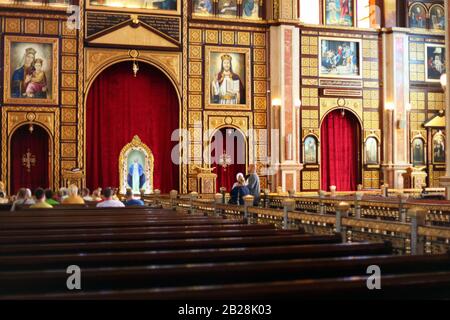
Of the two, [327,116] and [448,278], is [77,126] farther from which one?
[448,278]

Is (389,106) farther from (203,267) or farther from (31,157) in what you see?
(203,267)

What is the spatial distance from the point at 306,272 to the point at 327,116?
21767 millimetres

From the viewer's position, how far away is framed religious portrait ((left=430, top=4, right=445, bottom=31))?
2666 cm

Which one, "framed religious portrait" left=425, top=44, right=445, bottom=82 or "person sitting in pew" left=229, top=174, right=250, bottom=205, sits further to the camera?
"framed religious portrait" left=425, top=44, right=445, bottom=82

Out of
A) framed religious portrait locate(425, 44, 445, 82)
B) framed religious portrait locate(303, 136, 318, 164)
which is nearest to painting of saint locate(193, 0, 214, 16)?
framed religious portrait locate(303, 136, 318, 164)

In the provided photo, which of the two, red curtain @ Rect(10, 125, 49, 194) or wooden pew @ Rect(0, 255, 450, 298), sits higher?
red curtain @ Rect(10, 125, 49, 194)

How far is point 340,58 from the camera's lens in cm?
2545

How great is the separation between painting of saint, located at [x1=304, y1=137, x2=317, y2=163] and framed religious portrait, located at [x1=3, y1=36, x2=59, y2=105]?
32.5 ft

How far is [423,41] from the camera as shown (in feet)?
86.5

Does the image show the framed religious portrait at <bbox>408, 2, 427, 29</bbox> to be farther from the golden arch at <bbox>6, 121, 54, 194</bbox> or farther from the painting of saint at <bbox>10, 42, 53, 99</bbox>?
the golden arch at <bbox>6, 121, 54, 194</bbox>

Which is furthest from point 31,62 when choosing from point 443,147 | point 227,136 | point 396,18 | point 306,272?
point 306,272

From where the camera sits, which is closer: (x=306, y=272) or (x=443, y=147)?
(x=306, y=272)

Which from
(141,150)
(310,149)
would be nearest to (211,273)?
(141,150)
